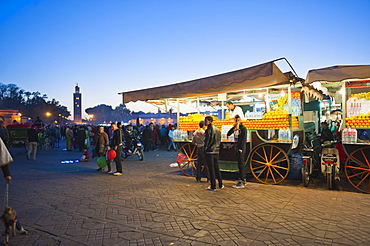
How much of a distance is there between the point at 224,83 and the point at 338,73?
2.79 m

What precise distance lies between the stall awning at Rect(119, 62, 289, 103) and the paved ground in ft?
8.86

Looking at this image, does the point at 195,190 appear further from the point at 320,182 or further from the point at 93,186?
the point at 320,182

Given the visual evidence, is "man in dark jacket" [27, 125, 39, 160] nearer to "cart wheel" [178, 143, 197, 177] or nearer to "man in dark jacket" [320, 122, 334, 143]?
"cart wheel" [178, 143, 197, 177]

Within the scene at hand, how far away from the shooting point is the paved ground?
3.94m

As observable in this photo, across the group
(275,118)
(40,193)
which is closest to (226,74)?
(275,118)

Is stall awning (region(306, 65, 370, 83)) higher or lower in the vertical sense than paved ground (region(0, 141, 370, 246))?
higher

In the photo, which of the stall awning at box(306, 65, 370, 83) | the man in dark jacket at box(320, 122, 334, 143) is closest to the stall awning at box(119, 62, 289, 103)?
the stall awning at box(306, 65, 370, 83)

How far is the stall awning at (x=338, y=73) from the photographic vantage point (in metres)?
6.12

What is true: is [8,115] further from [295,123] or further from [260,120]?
[295,123]

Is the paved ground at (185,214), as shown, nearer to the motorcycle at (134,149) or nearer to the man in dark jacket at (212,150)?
the man in dark jacket at (212,150)

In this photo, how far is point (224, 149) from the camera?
325 inches

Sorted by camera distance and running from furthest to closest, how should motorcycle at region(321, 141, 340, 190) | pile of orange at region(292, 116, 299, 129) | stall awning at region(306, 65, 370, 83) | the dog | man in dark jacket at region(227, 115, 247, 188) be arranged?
pile of orange at region(292, 116, 299, 129) < man in dark jacket at region(227, 115, 247, 188) < motorcycle at region(321, 141, 340, 190) < stall awning at region(306, 65, 370, 83) < the dog

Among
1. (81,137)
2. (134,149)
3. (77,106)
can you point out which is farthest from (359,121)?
(77,106)

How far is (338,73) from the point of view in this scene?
6.40 m
